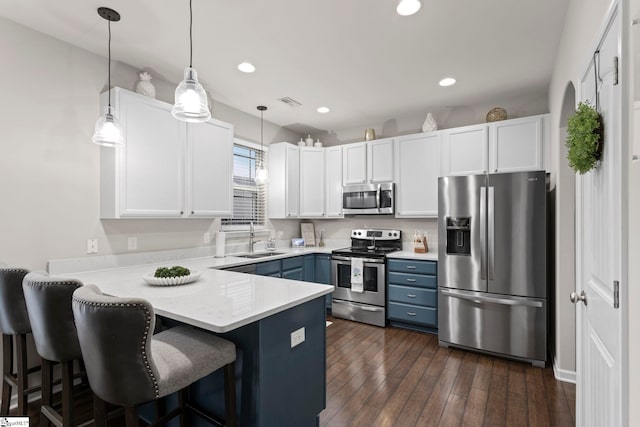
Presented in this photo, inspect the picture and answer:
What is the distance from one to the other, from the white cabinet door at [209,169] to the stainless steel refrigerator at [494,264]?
235cm

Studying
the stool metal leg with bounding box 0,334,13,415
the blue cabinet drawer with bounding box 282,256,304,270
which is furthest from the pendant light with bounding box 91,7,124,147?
the blue cabinet drawer with bounding box 282,256,304,270

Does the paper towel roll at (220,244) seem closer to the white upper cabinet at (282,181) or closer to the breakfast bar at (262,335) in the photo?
the white upper cabinet at (282,181)

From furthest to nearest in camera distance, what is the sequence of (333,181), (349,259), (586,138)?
(333,181), (349,259), (586,138)

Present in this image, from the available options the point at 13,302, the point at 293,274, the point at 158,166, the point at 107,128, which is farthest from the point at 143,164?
the point at 293,274

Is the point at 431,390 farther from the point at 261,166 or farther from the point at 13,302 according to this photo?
the point at 261,166

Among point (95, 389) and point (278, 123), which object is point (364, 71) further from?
point (95, 389)

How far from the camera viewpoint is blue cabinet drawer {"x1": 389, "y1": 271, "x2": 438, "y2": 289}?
3595 millimetres

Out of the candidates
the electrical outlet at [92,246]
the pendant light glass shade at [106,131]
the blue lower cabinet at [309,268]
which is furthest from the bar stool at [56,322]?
the blue lower cabinet at [309,268]

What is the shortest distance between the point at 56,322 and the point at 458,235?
3212 mm

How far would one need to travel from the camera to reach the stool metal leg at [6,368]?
6.40 ft

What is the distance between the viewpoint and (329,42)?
8.34 ft

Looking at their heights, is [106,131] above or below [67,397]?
above

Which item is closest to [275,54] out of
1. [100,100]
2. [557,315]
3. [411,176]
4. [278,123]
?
[100,100]

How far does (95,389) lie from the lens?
4.12 feet
